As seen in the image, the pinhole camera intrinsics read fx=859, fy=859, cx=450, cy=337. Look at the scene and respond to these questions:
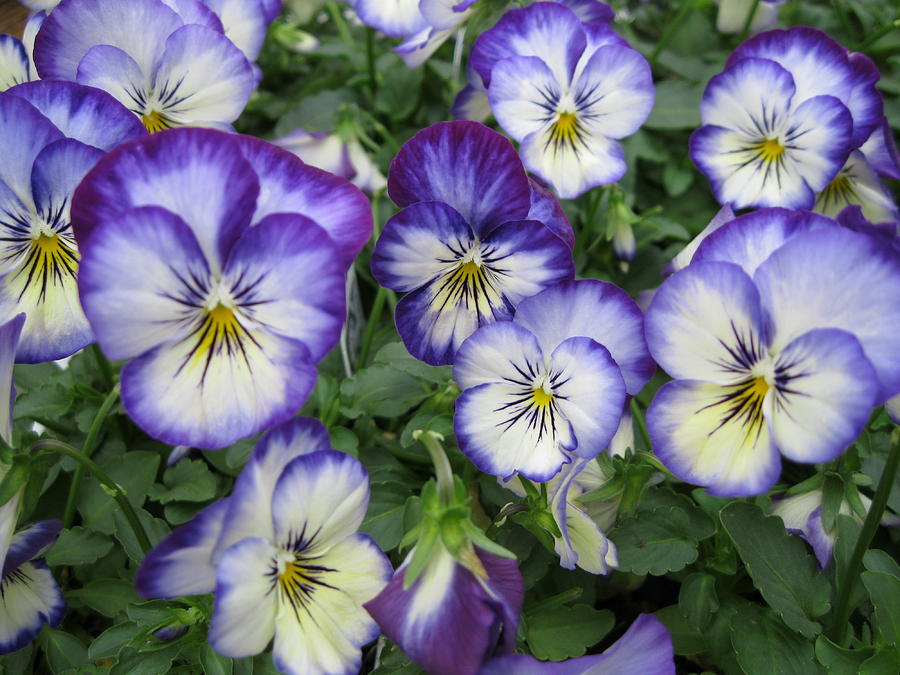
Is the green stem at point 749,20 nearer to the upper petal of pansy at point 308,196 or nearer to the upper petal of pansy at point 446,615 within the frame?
the upper petal of pansy at point 308,196

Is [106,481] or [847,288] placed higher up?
[847,288]

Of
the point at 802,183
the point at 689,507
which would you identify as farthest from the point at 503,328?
the point at 802,183

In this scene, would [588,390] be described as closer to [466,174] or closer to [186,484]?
[466,174]

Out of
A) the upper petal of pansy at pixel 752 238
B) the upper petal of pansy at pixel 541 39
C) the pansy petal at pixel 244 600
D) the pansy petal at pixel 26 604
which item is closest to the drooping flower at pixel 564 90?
the upper petal of pansy at pixel 541 39

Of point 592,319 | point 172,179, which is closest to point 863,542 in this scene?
point 592,319

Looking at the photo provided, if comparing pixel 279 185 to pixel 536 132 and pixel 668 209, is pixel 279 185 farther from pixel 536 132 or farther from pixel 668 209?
pixel 668 209
